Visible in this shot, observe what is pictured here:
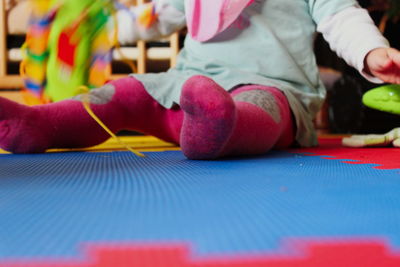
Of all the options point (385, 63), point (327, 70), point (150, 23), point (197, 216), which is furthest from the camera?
point (327, 70)

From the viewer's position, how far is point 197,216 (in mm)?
305

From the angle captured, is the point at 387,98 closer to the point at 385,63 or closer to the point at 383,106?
the point at 383,106

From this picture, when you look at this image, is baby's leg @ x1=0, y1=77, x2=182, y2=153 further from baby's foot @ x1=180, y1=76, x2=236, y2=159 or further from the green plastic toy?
the green plastic toy

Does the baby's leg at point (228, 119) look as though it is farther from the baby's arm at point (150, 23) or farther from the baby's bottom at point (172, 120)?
the baby's arm at point (150, 23)

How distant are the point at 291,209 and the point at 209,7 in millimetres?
541

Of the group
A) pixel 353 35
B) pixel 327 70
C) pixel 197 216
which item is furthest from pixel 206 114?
pixel 327 70

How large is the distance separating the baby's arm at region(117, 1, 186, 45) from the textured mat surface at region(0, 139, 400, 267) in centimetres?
44

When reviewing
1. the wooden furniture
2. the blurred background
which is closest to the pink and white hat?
the blurred background

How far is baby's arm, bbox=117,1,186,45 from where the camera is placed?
894 millimetres

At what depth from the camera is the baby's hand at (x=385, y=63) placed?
2.14 ft

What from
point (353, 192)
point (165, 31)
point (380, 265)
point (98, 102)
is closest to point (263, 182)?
point (353, 192)

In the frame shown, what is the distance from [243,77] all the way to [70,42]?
270 millimetres

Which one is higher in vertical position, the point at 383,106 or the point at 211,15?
the point at 211,15

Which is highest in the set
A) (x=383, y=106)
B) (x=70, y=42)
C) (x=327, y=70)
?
(x=70, y=42)
